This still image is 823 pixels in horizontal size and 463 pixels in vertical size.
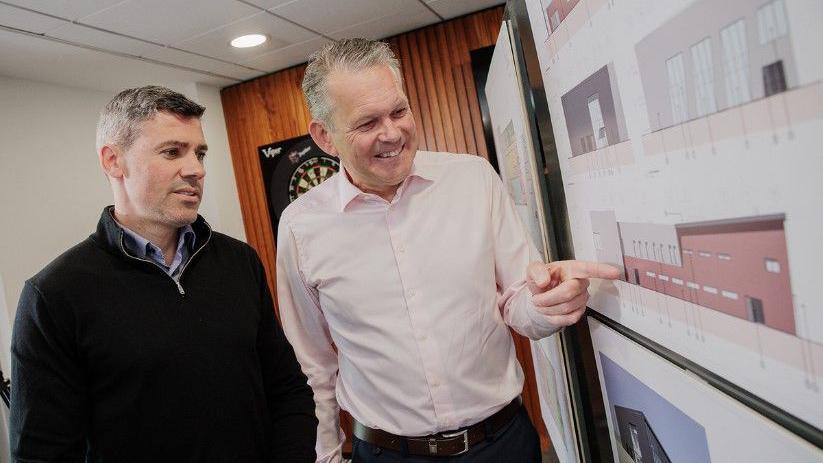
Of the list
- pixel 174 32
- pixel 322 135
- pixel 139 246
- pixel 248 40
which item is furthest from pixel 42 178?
pixel 322 135

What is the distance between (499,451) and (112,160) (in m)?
1.30

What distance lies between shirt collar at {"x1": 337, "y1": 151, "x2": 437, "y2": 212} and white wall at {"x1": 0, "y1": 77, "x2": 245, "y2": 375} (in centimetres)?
237

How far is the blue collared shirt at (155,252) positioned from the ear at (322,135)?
484 mm

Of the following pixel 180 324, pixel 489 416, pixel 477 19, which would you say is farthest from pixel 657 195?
pixel 477 19

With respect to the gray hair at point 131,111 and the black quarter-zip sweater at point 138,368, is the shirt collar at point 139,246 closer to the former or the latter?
the black quarter-zip sweater at point 138,368

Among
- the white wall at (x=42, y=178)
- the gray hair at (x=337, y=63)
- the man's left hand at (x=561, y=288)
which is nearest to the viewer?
the man's left hand at (x=561, y=288)

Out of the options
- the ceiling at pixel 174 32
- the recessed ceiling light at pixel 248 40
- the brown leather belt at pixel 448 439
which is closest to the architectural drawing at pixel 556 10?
the brown leather belt at pixel 448 439

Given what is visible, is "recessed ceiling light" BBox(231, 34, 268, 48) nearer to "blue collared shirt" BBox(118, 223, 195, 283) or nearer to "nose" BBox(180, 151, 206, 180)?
"nose" BBox(180, 151, 206, 180)

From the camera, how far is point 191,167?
52.2 inches

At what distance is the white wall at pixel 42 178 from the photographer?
2.65 metres

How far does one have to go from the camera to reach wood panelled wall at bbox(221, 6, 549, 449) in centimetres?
332

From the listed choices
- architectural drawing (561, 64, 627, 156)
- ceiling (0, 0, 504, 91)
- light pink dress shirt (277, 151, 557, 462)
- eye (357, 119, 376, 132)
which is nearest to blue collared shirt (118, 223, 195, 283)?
light pink dress shirt (277, 151, 557, 462)

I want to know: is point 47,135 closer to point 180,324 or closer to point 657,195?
point 180,324

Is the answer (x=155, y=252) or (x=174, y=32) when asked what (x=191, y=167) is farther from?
(x=174, y=32)
